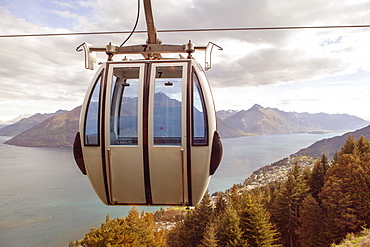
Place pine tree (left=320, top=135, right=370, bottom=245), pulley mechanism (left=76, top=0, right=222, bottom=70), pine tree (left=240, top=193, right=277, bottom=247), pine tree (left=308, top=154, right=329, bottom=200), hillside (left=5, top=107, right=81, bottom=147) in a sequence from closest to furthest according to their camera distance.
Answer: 1. pulley mechanism (left=76, top=0, right=222, bottom=70)
2. pine tree (left=240, top=193, right=277, bottom=247)
3. pine tree (left=320, top=135, right=370, bottom=245)
4. pine tree (left=308, top=154, right=329, bottom=200)
5. hillside (left=5, top=107, right=81, bottom=147)

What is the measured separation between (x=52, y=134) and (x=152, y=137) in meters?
118

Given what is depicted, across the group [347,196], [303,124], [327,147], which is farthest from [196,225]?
[303,124]

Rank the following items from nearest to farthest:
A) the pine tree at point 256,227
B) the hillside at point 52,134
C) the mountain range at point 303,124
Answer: the pine tree at point 256,227 → the hillside at point 52,134 → the mountain range at point 303,124

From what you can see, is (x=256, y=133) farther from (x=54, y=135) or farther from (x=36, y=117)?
(x=36, y=117)

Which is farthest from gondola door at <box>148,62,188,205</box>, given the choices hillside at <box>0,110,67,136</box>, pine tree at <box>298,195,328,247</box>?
hillside at <box>0,110,67,136</box>

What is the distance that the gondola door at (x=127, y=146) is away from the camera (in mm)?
1741

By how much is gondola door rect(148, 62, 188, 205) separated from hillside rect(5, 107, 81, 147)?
101 metres

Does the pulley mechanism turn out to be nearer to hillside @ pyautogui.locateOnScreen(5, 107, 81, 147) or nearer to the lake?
the lake

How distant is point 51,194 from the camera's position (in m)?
84.1

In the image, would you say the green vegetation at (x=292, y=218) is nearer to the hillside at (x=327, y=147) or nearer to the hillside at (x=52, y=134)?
the hillside at (x=327, y=147)

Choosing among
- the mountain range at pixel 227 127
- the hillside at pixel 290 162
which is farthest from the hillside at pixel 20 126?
the hillside at pixel 290 162

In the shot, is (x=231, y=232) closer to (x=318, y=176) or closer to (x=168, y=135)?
(x=318, y=176)

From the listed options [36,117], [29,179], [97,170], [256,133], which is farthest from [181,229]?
[36,117]

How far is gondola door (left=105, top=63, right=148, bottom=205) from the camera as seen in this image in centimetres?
174
